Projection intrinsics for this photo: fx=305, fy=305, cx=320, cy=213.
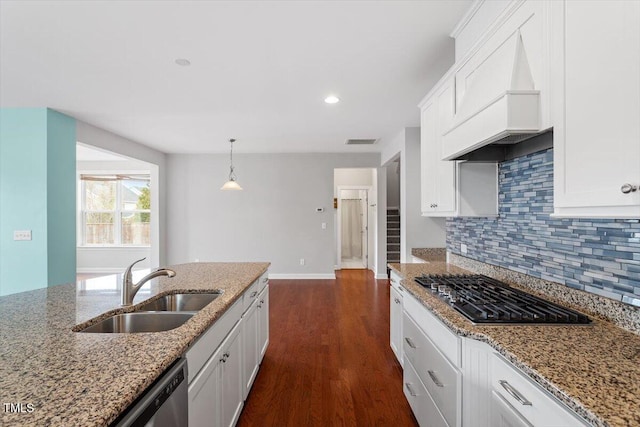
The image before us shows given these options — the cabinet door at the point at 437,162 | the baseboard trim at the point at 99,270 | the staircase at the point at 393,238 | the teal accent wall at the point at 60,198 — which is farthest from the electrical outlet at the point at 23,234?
the staircase at the point at 393,238

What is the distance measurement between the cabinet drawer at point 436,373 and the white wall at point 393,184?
5.67 metres

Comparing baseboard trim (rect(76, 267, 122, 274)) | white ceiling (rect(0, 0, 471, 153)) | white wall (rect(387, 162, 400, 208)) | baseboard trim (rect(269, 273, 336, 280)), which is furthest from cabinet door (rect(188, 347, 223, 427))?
baseboard trim (rect(76, 267, 122, 274))

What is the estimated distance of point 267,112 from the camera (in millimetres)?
3904

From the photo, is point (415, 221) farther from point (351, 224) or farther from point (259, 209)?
point (351, 224)

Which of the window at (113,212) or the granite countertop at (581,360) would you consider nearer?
the granite countertop at (581,360)

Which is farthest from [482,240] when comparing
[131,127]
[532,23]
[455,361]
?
[131,127]

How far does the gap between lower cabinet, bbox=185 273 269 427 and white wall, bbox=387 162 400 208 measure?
5.47 meters

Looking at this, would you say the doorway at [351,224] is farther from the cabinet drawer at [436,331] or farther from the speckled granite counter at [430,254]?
the cabinet drawer at [436,331]

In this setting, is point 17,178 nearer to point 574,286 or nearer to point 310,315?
point 310,315

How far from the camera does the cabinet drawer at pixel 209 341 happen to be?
120cm

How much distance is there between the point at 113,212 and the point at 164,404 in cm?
791

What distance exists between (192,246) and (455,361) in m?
6.27

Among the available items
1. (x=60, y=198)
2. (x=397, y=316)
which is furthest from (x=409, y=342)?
(x=60, y=198)

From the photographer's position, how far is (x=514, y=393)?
987 millimetres
